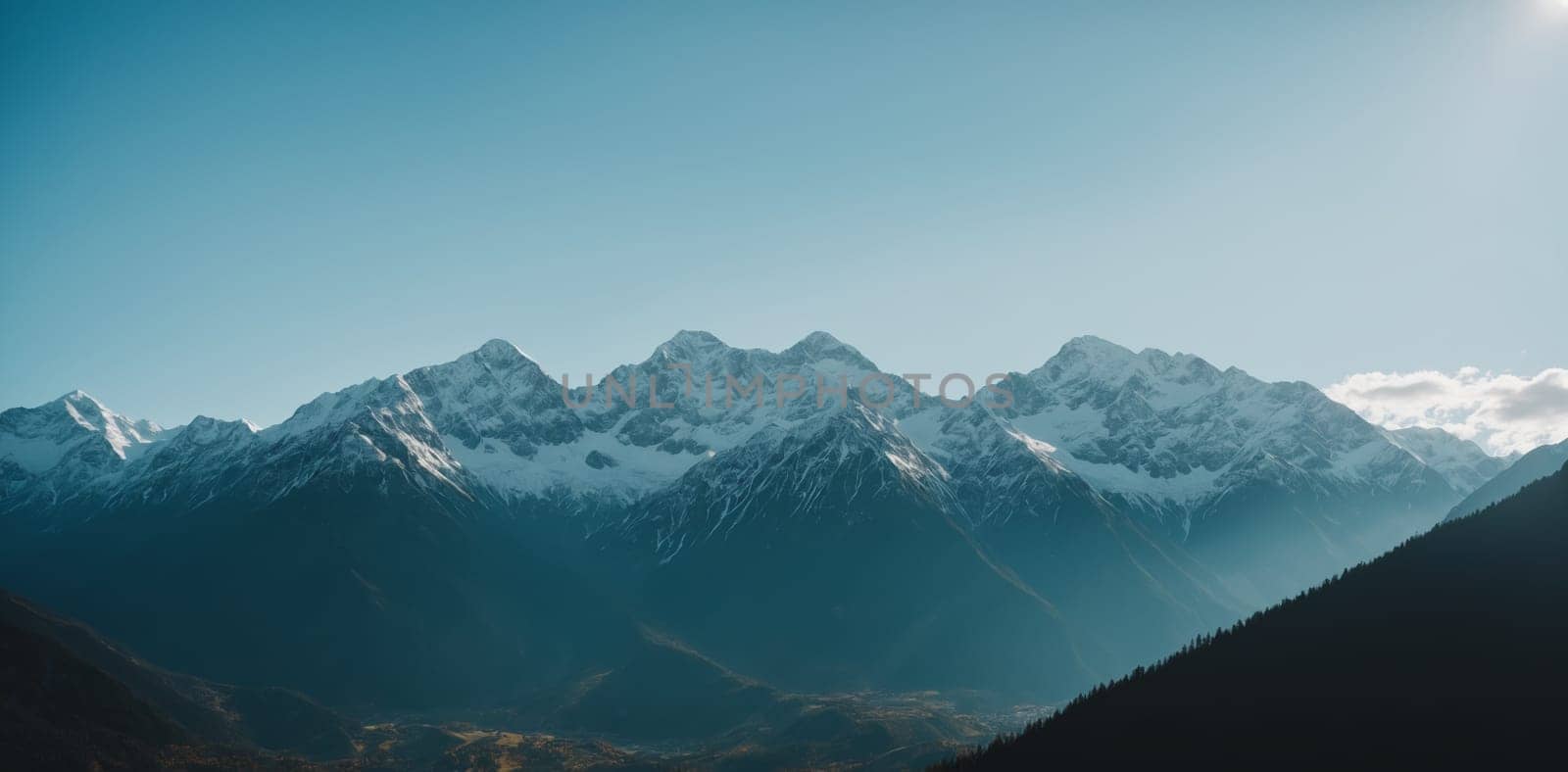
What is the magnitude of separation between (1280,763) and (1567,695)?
5183cm

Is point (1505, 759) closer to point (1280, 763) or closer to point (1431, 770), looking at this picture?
point (1431, 770)

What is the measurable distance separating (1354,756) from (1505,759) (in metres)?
22.3

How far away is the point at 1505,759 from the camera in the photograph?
186250mm

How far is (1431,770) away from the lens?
188250 millimetres

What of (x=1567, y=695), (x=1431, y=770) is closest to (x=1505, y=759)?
(x=1431, y=770)

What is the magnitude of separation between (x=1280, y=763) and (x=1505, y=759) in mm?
34137

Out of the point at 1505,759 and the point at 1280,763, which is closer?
the point at 1505,759

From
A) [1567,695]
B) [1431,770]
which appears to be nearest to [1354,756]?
[1431,770]

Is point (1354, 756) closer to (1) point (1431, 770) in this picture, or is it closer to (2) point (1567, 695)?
(1) point (1431, 770)

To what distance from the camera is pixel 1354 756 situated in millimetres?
196125

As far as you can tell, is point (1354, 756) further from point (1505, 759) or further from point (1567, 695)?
point (1567, 695)

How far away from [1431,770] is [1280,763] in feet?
76.2

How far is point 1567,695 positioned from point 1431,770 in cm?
3378

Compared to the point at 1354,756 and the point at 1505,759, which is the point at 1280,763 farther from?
the point at 1505,759
